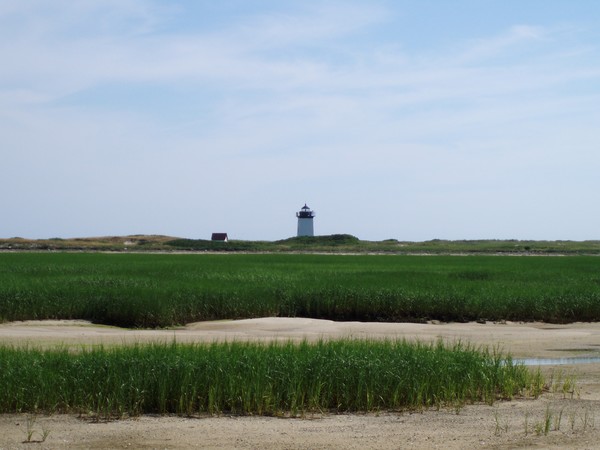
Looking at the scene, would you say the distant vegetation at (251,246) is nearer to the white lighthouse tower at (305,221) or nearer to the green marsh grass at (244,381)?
the white lighthouse tower at (305,221)

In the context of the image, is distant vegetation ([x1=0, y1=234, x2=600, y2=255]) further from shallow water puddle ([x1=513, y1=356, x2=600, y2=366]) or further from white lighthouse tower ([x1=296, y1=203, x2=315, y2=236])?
shallow water puddle ([x1=513, y1=356, x2=600, y2=366])

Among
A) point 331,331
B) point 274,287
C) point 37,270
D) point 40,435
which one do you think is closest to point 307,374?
point 40,435

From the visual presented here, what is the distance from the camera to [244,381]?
13328mm

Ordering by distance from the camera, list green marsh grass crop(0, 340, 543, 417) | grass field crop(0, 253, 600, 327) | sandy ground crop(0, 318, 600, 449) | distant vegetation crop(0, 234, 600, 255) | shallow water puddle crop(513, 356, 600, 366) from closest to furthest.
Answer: sandy ground crop(0, 318, 600, 449)
green marsh grass crop(0, 340, 543, 417)
shallow water puddle crop(513, 356, 600, 366)
grass field crop(0, 253, 600, 327)
distant vegetation crop(0, 234, 600, 255)

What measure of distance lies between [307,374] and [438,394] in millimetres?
2125

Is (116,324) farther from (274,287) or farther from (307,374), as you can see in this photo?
(307,374)

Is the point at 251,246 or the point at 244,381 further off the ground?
the point at 251,246

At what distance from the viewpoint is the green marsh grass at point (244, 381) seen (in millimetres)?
12922

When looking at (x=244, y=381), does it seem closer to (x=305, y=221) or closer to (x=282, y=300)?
(x=282, y=300)

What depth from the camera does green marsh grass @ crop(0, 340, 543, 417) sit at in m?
12.9

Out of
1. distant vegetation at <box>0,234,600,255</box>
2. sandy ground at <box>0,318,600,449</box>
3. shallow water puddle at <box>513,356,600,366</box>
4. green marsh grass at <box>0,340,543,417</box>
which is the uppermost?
distant vegetation at <box>0,234,600,255</box>

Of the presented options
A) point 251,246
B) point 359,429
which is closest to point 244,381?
point 359,429

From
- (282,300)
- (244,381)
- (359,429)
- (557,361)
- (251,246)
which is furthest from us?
(251,246)

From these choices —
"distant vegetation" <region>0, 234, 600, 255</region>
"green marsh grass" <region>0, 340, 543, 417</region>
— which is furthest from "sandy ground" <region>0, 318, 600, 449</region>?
"distant vegetation" <region>0, 234, 600, 255</region>
